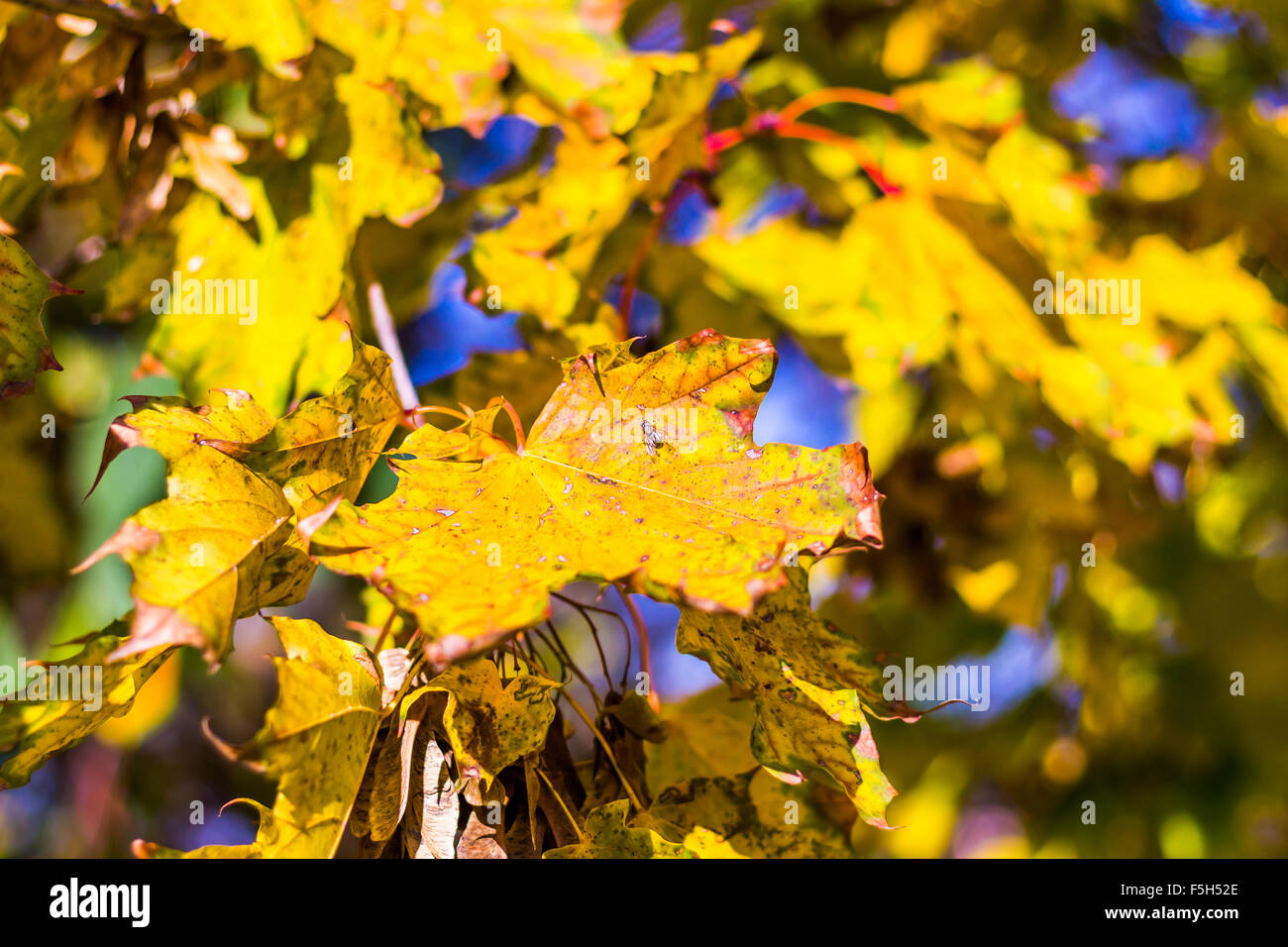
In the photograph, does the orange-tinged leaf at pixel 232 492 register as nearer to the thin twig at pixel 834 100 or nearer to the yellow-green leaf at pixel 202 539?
the yellow-green leaf at pixel 202 539

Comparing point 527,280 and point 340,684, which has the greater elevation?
point 527,280

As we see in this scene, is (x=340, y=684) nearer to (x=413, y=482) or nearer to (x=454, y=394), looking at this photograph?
(x=413, y=482)

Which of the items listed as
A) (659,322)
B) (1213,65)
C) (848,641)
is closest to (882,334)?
(659,322)

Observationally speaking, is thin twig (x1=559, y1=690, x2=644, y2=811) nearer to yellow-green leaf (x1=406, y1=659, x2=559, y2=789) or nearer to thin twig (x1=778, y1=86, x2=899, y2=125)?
yellow-green leaf (x1=406, y1=659, x2=559, y2=789)

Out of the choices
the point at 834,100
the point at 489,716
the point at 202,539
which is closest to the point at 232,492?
the point at 202,539

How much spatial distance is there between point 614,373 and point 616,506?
7 centimetres

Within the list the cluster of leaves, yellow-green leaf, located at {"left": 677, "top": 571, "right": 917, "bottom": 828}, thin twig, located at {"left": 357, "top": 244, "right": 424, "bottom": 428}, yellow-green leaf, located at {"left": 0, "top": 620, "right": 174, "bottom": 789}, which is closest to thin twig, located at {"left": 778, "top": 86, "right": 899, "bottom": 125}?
the cluster of leaves

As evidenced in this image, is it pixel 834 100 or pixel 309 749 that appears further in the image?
pixel 834 100

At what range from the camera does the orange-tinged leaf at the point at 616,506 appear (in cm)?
30

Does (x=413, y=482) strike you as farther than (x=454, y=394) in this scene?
No

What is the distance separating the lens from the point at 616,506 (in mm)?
377

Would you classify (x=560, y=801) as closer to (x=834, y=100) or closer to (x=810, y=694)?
(x=810, y=694)

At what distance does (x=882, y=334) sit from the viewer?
630 mm
